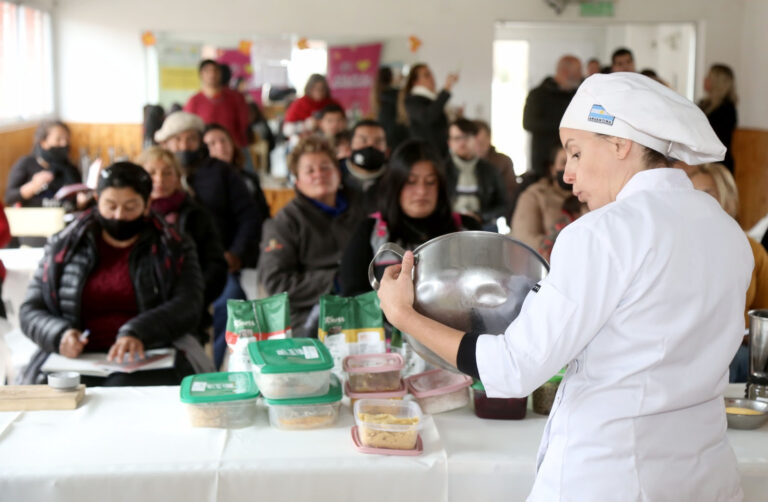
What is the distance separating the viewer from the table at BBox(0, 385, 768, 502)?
1.53 m

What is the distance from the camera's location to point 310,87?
22.0 feet

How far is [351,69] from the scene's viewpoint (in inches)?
310

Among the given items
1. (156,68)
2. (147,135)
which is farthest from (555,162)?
(156,68)

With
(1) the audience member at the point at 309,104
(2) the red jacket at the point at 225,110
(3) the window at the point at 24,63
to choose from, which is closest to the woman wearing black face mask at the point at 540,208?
(1) the audience member at the point at 309,104

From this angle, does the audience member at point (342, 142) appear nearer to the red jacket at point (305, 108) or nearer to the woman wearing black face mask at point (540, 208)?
the woman wearing black face mask at point (540, 208)

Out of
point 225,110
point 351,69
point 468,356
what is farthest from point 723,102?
point 468,356

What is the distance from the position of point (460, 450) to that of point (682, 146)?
75 centimetres

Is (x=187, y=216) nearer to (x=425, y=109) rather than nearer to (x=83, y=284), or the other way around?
(x=83, y=284)

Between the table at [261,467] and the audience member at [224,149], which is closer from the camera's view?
the table at [261,467]

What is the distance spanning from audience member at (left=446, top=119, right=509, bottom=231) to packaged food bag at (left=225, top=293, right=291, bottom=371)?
253 cm

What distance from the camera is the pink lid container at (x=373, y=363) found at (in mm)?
1858

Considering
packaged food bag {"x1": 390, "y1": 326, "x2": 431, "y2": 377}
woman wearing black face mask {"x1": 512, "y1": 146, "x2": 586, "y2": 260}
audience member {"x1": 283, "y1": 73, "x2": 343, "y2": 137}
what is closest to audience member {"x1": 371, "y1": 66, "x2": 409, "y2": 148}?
audience member {"x1": 283, "y1": 73, "x2": 343, "y2": 137}

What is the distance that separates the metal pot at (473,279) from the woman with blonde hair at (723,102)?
6.10 metres

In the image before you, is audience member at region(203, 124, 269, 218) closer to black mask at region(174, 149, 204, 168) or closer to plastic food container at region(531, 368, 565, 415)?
black mask at region(174, 149, 204, 168)
